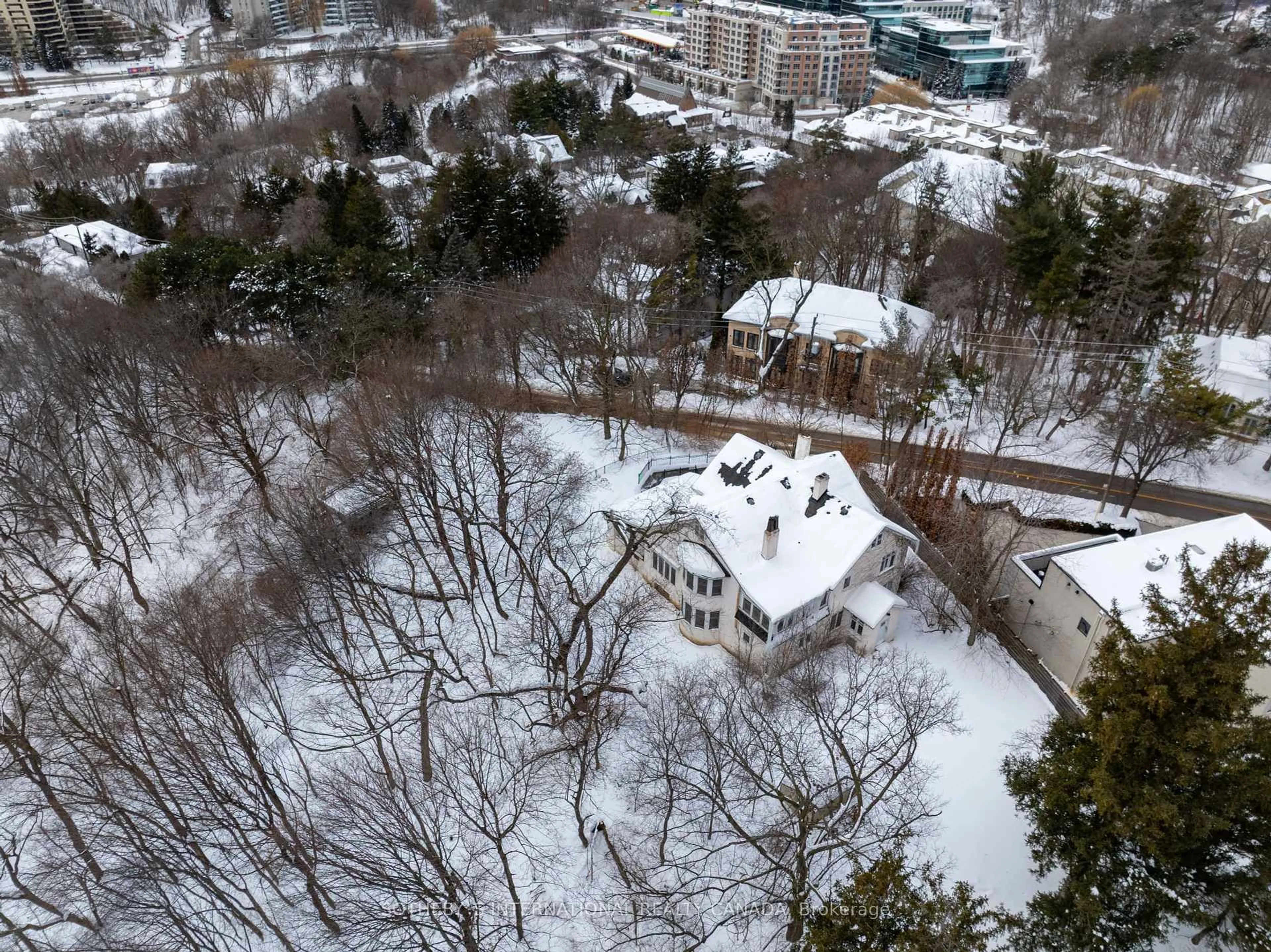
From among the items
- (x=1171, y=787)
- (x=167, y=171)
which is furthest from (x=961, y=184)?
(x=167, y=171)

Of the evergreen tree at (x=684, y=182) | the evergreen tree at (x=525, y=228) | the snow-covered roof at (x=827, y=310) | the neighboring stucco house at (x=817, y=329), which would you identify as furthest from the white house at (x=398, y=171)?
the neighboring stucco house at (x=817, y=329)

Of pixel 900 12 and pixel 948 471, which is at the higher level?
pixel 900 12

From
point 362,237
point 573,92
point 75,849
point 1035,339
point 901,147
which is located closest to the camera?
point 75,849

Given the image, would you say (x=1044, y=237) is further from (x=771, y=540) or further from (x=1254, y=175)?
(x=1254, y=175)

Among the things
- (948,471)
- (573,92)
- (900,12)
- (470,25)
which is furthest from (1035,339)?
(470,25)

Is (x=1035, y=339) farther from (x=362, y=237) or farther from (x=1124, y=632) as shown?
(x=362, y=237)

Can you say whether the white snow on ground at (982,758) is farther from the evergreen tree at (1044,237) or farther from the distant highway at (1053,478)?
the evergreen tree at (1044,237)
